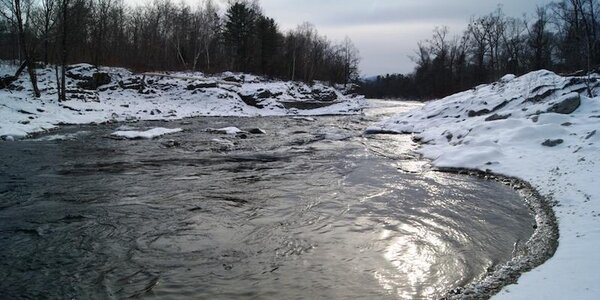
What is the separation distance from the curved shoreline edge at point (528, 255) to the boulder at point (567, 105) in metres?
7.29

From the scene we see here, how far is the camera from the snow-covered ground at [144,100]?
21.4 metres

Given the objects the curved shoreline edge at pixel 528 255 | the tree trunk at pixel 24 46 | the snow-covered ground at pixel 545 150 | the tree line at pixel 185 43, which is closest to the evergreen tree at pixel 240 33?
the tree line at pixel 185 43

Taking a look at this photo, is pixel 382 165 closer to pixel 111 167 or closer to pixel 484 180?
pixel 484 180

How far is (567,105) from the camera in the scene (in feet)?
47.2

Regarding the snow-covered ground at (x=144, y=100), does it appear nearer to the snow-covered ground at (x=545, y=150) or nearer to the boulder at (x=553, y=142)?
the snow-covered ground at (x=545, y=150)

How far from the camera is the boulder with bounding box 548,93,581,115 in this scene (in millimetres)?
14258

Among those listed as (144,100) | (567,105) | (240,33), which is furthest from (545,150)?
(240,33)

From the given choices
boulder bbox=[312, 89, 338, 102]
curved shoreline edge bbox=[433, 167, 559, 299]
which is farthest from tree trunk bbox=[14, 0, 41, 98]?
boulder bbox=[312, 89, 338, 102]

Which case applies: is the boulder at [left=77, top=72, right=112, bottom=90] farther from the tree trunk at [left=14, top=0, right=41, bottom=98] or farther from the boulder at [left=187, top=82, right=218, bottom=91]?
the tree trunk at [left=14, top=0, right=41, bottom=98]

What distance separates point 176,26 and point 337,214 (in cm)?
5178

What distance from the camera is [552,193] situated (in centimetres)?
806

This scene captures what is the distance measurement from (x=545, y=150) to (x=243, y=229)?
8.92 meters

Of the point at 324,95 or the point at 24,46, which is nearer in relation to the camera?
the point at 24,46

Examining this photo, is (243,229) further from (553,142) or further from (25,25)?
(25,25)
